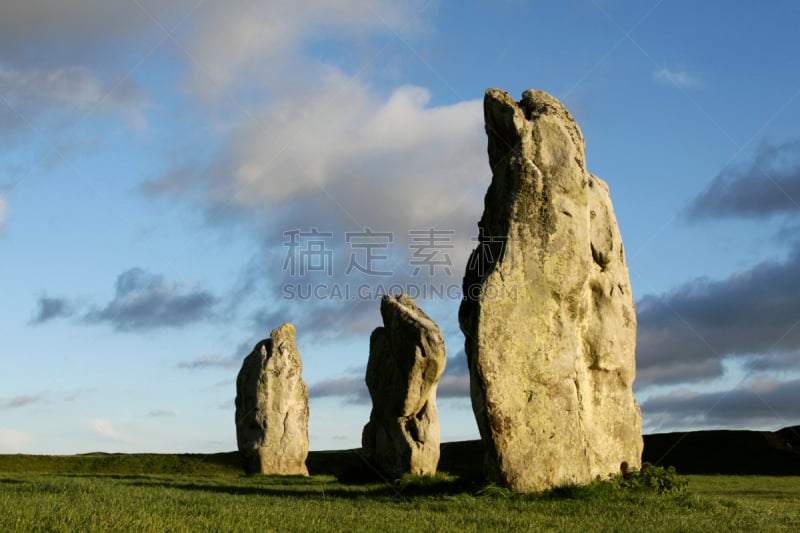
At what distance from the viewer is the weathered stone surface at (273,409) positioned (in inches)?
1250

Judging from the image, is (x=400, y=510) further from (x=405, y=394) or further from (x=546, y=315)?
(x=405, y=394)

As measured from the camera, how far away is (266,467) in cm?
3139

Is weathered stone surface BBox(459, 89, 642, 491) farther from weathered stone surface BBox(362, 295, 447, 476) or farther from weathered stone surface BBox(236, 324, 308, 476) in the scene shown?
weathered stone surface BBox(236, 324, 308, 476)

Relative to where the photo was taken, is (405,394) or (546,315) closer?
(546,315)

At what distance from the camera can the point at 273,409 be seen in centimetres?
3219

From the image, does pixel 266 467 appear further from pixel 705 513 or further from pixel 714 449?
pixel 714 449

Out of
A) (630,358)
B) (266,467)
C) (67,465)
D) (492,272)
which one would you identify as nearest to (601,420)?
(630,358)

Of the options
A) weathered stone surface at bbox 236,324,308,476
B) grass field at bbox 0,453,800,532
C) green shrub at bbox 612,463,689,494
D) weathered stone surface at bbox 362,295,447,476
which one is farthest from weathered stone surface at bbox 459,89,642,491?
weathered stone surface at bbox 236,324,308,476

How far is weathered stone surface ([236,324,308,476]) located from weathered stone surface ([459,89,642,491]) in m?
16.4

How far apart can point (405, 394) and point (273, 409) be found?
739 centimetres

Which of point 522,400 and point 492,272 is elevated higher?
point 492,272

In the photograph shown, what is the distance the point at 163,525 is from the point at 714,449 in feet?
130

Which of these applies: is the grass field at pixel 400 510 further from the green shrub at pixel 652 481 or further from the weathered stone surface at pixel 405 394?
the weathered stone surface at pixel 405 394

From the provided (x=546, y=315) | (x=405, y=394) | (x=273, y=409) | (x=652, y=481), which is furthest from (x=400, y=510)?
(x=273, y=409)
